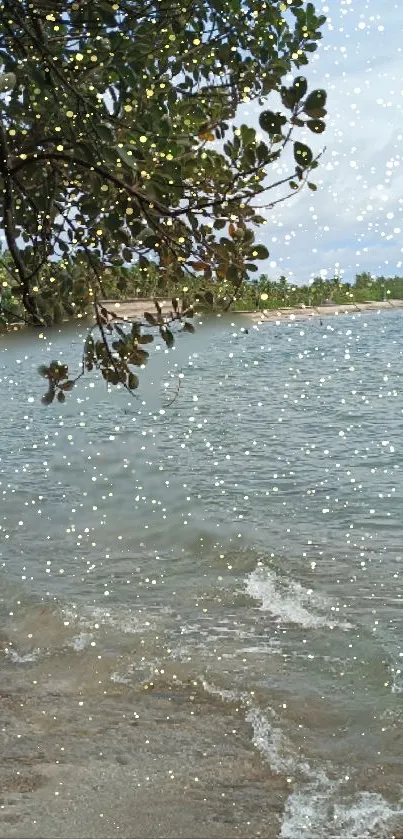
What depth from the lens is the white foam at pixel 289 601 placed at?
11.3m

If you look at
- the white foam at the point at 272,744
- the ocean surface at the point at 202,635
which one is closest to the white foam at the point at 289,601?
the ocean surface at the point at 202,635

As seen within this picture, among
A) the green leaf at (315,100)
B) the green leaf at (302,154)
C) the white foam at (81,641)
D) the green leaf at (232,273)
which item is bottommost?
the white foam at (81,641)

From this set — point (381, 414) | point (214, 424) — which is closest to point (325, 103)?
point (214, 424)

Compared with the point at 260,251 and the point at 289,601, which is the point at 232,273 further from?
the point at 289,601

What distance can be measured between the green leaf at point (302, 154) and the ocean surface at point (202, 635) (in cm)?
180

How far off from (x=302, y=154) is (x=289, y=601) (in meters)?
7.31

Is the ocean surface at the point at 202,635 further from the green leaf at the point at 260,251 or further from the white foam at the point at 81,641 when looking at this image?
the green leaf at the point at 260,251

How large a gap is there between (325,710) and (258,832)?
94.8 inches

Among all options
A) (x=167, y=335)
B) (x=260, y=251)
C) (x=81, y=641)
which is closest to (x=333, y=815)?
(x=167, y=335)

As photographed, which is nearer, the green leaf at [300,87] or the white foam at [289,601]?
the green leaf at [300,87]

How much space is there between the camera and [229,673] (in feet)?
31.8

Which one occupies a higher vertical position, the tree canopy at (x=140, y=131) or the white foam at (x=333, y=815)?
the tree canopy at (x=140, y=131)

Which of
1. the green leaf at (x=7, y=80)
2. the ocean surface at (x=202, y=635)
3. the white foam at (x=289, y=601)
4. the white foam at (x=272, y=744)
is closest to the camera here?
the green leaf at (x=7, y=80)

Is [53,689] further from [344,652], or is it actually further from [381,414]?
[381,414]
